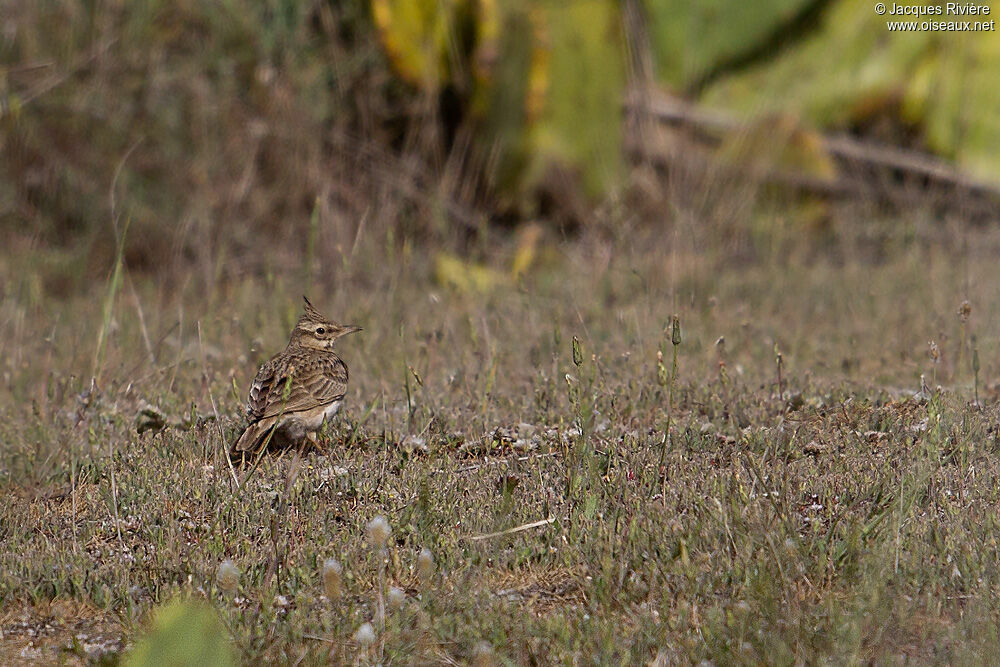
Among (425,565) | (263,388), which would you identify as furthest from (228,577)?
(263,388)

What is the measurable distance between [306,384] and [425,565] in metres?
1.35

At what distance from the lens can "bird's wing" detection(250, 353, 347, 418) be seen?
4.45 metres

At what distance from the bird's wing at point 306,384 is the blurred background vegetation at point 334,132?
3.19m

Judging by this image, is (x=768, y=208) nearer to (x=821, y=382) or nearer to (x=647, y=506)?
(x=821, y=382)

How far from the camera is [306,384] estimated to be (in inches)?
180

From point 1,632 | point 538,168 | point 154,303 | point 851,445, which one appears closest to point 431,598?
point 1,632

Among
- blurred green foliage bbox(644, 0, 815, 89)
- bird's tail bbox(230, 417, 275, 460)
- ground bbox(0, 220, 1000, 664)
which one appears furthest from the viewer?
blurred green foliage bbox(644, 0, 815, 89)

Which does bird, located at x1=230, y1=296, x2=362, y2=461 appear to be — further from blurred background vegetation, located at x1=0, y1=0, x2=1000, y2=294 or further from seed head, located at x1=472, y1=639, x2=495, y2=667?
blurred background vegetation, located at x1=0, y1=0, x2=1000, y2=294

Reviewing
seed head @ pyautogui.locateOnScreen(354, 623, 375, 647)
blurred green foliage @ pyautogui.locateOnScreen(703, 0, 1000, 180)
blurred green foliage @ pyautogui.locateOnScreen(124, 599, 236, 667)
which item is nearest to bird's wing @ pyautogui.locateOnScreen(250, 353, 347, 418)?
seed head @ pyautogui.locateOnScreen(354, 623, 375, 647)

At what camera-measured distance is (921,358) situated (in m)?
5.59

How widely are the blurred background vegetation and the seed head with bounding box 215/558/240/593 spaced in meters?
4.53

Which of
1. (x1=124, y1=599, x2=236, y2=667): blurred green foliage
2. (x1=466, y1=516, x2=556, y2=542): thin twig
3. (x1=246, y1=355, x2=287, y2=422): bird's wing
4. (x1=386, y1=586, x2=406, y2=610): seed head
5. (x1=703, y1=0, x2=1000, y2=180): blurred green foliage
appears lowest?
(x1=386, y1=586, x2=406, y2=610): seed head

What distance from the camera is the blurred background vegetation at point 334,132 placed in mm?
8266

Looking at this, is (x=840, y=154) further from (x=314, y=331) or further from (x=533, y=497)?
(x=533, y=497)
